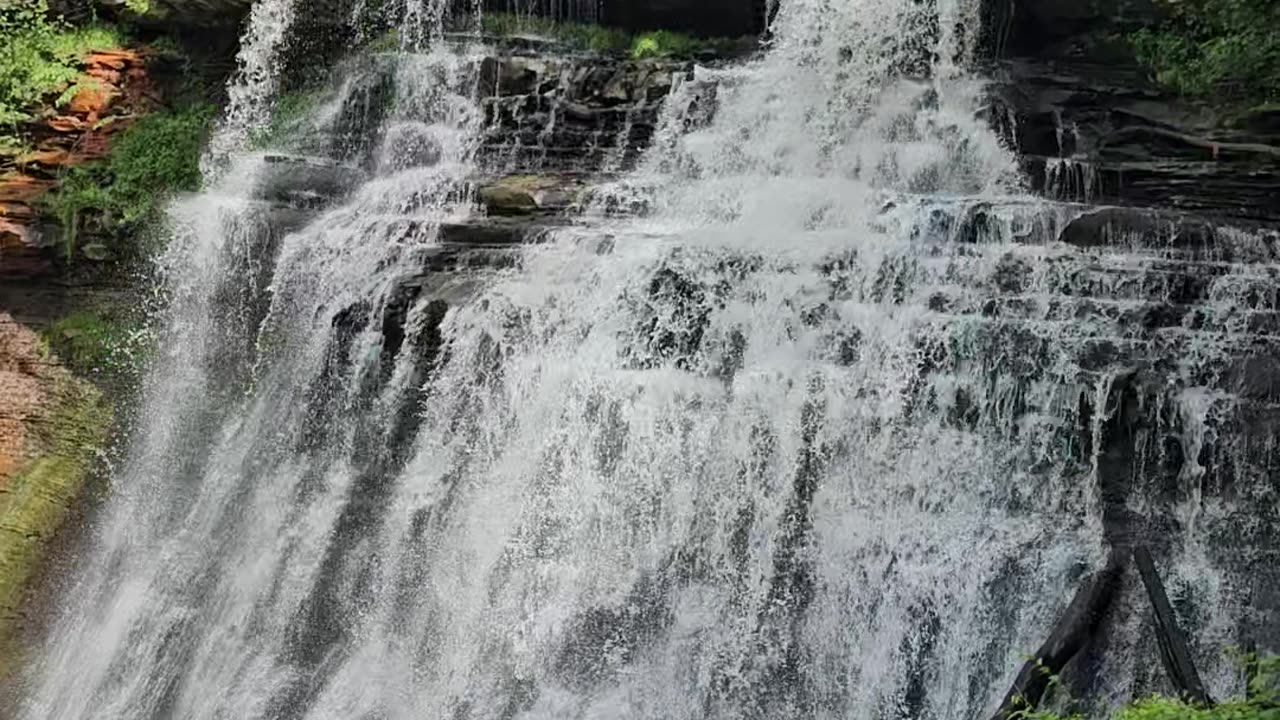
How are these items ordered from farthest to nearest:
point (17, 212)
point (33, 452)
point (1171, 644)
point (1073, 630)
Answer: point (17, 212) → point (33, 452) → point (1073, 630) → point (1171, 644)

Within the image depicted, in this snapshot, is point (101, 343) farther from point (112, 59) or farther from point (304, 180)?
point (112, 59)

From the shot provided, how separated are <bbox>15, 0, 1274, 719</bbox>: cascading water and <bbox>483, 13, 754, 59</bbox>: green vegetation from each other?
4439 mm

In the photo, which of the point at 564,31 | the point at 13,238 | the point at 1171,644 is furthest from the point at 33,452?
the point at 1171,644

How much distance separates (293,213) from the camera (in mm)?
13062

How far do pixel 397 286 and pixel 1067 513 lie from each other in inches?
240

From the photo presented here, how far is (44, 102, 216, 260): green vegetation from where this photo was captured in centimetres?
1313

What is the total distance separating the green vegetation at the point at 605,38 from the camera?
16750mm

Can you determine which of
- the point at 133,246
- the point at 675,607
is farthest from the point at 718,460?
the point at 133,246

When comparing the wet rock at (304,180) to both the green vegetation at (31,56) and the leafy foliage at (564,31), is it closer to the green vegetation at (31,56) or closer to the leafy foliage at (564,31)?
the green vegetation at (31,56)

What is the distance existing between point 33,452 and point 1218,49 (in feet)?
37.8

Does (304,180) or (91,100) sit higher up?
(91,100)

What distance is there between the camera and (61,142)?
13961mm

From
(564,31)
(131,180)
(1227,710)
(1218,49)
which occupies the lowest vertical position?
(1227,710)

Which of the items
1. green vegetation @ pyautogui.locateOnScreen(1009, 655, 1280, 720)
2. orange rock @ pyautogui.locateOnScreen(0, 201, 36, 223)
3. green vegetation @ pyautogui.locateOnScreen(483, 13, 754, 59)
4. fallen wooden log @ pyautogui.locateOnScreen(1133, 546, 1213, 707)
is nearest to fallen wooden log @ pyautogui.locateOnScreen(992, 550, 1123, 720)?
fallen wooden log @ pyautogui.locateOnScreen(1133, 546, 1213, 707)
